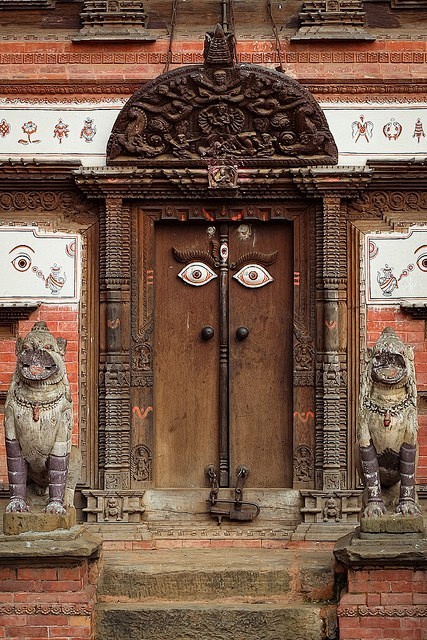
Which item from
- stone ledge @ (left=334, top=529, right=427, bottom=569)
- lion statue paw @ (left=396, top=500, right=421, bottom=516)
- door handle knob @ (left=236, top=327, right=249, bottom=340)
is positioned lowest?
stone ledge @ (left=334, top=529, right=427, bottom=569)

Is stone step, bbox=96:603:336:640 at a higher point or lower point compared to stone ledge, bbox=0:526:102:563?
lower

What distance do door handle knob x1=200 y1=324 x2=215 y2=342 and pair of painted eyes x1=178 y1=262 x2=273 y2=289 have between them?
0.40m

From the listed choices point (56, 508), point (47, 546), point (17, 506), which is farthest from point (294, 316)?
point (47, 546)

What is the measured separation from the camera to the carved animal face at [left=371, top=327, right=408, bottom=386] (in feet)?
37.2

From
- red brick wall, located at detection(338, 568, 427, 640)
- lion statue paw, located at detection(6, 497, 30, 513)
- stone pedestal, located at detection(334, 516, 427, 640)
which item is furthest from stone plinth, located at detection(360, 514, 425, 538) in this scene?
lion statue paw, located at detection(6, 497, 30, 513)

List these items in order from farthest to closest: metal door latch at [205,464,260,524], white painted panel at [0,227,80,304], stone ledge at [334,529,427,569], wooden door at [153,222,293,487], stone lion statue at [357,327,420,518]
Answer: wooden door at [153,222,293,487]
white painted panel at [0,227,80,304]
metal door latch at [205,464,260,524]
stone lion statue at [357,327,420,518]
stone ledge at [334,529,427,569]

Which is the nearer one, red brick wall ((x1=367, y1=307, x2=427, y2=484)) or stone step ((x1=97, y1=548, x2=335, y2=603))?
stone step ((x1=97, y1=548, x2=335, y2=603))

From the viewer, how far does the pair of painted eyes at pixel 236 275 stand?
13695mm

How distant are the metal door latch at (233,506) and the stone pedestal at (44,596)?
103 inches

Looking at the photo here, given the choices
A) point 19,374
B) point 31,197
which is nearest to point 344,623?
point 19,374

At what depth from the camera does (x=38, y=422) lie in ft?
37.0

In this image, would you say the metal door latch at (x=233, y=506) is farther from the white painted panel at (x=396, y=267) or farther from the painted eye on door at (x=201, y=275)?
the white painted panel at (x=396, y=267)

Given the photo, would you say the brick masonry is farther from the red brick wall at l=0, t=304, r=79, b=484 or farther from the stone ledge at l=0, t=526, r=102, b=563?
the stone ledge at l=0, t=526, r=102, b=563

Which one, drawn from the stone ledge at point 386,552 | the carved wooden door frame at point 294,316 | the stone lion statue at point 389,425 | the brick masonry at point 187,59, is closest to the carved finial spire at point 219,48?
the brick masonry at point 187,59
